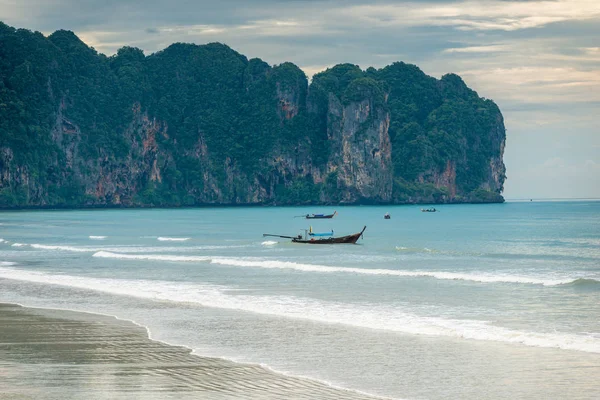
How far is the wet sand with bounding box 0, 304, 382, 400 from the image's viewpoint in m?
11.1

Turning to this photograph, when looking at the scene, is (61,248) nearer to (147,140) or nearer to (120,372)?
(120,372)

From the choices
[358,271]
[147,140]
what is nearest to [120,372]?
[358,271]

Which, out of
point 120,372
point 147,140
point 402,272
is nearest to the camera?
point 120,372

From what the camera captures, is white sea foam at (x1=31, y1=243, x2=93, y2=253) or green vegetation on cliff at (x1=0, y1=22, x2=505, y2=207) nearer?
white sea foam at (x1=31, y1=243, x2=93, y2=253)

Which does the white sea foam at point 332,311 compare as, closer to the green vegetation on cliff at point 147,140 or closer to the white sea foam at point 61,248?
the white sea foam at point 61,248

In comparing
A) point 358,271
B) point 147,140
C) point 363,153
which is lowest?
point 358,271

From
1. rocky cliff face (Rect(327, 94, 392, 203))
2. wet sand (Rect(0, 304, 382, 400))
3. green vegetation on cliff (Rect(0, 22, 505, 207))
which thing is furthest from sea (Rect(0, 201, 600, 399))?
rocky cliff face (Rect(327, 94, 392, 203))

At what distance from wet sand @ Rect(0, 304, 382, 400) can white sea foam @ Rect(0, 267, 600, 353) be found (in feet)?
15.4

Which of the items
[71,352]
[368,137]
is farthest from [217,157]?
[71,352]

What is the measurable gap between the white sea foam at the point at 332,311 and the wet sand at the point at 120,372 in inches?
184

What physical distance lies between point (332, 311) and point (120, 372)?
836 centimetres

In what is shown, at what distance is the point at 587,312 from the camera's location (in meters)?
20.0

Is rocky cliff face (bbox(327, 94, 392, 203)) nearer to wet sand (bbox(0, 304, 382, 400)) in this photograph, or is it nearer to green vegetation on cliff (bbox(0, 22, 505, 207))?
green vegetation on cliff (bbox(0, 22, 505, 207))

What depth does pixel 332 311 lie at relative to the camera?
2008 centimetres
